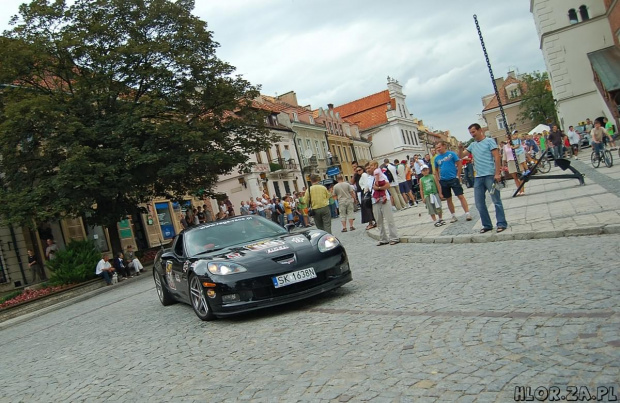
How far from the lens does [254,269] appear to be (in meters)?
6.55

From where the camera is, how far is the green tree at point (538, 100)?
79.1 m

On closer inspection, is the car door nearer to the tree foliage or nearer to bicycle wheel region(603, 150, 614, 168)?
the tree foliage

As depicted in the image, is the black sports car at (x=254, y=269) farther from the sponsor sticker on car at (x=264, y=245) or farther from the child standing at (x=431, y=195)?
the child standing at (x=431, y=195)

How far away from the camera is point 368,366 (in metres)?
4.09

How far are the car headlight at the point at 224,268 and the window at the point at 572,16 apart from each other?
39953 mm

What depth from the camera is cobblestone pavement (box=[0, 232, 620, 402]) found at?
3551 mm

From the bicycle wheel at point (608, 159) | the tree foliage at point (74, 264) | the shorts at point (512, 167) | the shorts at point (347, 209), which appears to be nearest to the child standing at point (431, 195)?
the shorts at point (347, 209)

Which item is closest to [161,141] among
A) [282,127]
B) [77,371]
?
[77,371]

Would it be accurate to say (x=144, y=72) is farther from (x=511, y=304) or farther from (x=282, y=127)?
(x=282, y=127)

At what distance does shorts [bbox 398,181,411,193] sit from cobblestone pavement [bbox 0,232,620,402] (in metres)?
13.7

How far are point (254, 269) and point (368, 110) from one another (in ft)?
284

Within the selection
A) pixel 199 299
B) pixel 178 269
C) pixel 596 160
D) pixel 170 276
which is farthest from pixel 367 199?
pixel 596 160

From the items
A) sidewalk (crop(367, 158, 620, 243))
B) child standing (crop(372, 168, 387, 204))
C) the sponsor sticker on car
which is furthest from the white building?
the sponsor sticker on car

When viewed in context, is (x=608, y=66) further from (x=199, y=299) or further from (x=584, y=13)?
(x=199, y=299)
